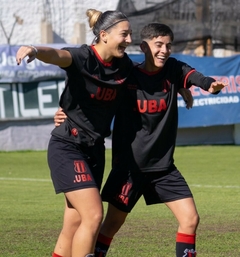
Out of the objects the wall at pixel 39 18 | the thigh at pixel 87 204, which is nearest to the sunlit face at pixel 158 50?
the thigh at pixel 87 204

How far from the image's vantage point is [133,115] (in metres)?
6.20

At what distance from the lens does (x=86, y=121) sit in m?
5.83

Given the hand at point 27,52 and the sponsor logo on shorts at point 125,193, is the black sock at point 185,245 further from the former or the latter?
the hand at point 27,52

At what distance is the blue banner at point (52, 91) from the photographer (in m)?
19.2

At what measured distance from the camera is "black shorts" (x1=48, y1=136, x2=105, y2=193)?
18.6 ft

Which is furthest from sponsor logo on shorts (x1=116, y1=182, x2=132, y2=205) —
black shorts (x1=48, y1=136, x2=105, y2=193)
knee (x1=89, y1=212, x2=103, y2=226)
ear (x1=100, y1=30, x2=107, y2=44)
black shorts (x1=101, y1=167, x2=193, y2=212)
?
ear (x1=100, y1=30, x2=107, y2=44)

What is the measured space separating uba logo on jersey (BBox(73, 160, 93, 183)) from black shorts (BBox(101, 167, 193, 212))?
0.61 m

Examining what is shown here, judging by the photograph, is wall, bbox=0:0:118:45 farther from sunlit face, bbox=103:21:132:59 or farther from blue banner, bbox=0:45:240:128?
sunlit face, bbox=103:21:132:59

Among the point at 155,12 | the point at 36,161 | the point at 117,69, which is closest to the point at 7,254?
the point at 117,69

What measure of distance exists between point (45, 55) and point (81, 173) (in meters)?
0.96

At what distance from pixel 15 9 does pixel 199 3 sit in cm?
555

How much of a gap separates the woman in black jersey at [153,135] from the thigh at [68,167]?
1.66 feet

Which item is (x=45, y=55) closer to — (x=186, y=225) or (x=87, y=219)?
(x=87, y=219)

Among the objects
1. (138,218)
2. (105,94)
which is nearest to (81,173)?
(105,94)
